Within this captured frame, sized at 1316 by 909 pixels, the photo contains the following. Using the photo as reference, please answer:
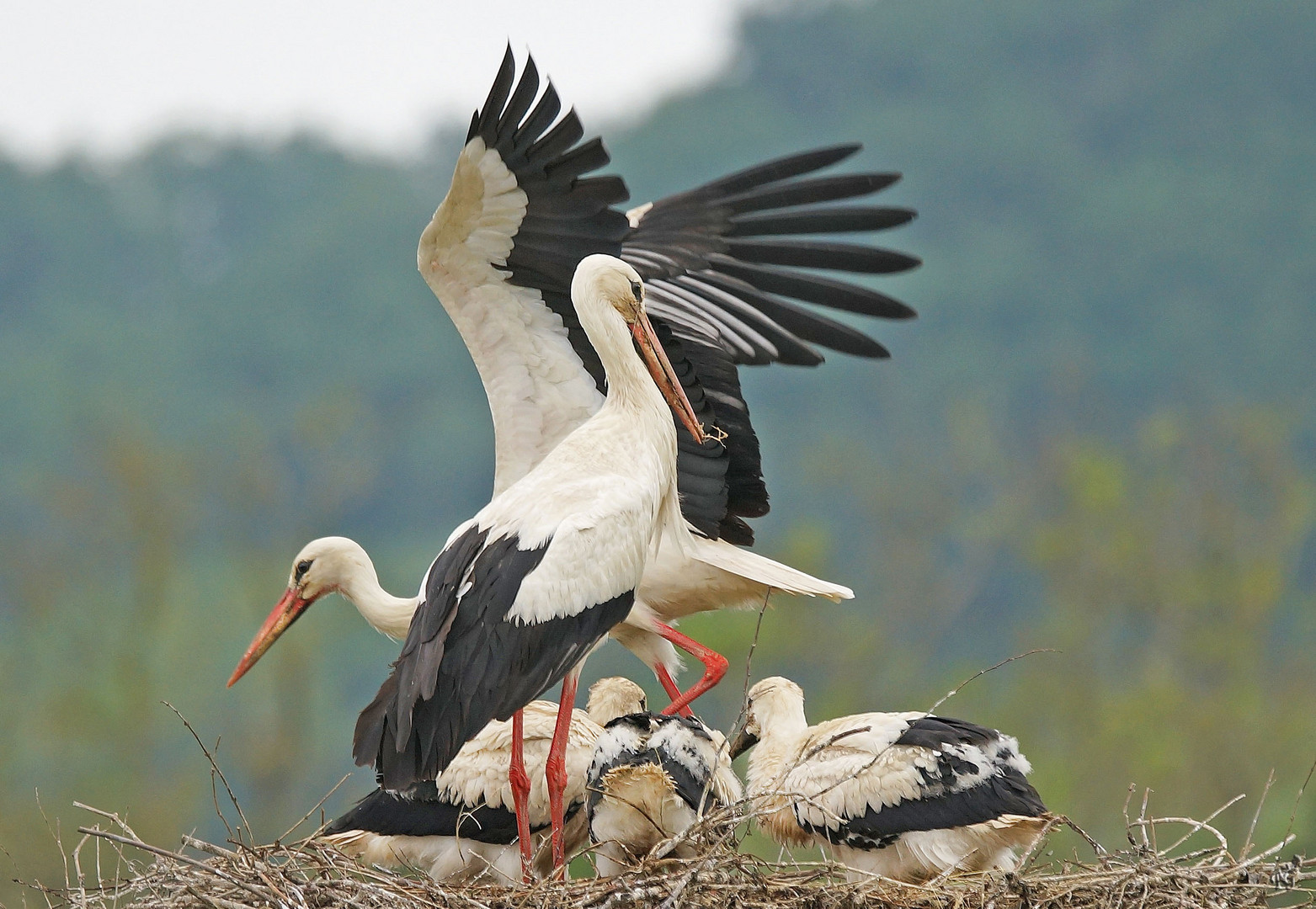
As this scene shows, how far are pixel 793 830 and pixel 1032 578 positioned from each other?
31.8 meters

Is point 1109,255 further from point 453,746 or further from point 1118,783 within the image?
point 453,746

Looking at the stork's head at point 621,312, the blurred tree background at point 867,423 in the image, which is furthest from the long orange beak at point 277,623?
the blurred tree background at point 867,423

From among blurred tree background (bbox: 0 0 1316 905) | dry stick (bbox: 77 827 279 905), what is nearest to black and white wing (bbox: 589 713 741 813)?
dry stick (bbox: 77 827 279 905)

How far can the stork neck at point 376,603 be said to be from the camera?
679cm

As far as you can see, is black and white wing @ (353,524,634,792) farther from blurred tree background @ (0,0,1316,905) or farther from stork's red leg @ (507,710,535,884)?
blurred tree background @ (0,0,1316,905)

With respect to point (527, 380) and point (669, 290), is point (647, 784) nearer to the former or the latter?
point (527, 380)

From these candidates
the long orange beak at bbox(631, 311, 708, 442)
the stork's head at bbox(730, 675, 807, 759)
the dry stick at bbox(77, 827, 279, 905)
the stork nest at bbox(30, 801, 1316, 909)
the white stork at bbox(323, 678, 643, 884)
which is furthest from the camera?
the stork's head at bbox(730, 675, 807, 759)

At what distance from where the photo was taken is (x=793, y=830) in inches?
249

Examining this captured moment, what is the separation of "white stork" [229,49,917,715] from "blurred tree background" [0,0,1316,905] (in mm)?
4773

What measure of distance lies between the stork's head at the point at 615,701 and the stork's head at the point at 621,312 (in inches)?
51.3

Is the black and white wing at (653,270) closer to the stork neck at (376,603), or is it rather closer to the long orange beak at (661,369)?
the long orange beak at (661,369)

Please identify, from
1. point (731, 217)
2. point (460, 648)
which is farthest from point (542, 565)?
point (731, 217)

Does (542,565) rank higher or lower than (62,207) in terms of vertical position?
lower

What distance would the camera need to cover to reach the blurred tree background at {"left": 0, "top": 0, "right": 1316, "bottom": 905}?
905 inches
